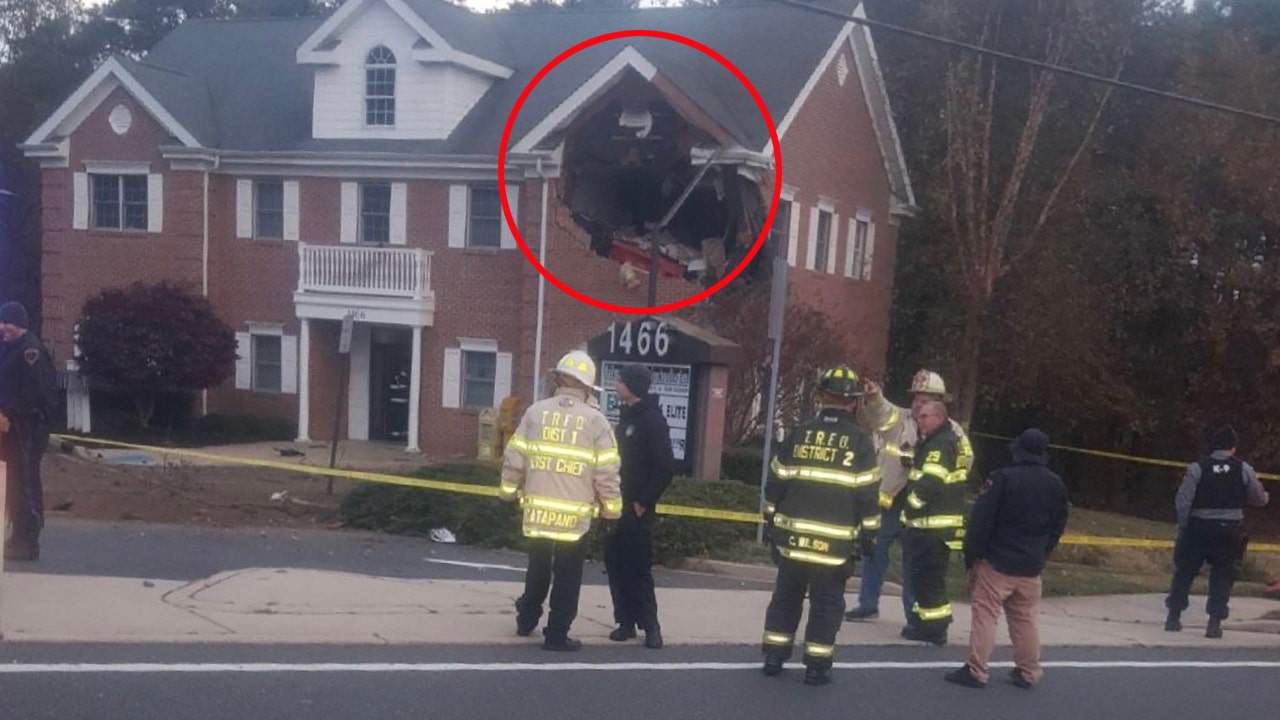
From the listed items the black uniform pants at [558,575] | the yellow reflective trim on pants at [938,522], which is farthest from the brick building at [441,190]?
the black uniform pants at [558,575]

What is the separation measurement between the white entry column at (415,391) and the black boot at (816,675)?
62.2 feet

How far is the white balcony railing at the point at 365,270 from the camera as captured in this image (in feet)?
84.4

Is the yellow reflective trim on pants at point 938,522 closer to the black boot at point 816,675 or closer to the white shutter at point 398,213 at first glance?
the black boot at point 816,675

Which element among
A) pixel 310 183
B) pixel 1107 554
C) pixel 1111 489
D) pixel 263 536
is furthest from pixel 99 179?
pixel 1111 489

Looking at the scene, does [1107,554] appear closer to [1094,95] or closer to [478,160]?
[478,160]

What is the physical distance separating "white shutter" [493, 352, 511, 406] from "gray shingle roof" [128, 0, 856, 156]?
395 cm

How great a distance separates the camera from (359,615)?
28.9ft

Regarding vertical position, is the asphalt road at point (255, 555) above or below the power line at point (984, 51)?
below

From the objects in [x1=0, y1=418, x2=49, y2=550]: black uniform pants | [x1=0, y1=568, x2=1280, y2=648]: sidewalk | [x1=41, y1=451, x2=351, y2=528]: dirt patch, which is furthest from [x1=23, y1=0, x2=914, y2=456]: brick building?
[x1=0, y1=418, x2=49, y2=550]: black uniform pants

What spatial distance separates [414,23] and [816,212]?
878cm

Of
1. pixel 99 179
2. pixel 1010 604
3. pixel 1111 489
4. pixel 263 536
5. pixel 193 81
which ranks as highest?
pixel 193 81

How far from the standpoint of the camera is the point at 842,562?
25.0 feet

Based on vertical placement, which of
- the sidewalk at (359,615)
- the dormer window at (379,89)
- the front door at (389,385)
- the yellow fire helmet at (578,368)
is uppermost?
the dormer window at (379,89)

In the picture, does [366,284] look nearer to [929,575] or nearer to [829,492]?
[929,575]
